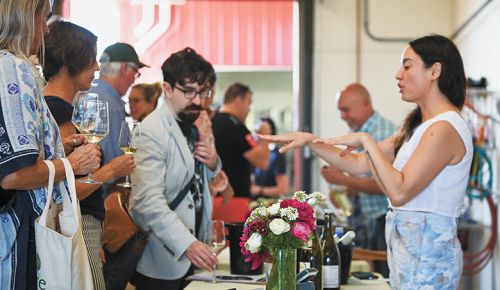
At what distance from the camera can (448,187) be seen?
2.64m

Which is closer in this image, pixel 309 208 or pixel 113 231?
pixel 309 208

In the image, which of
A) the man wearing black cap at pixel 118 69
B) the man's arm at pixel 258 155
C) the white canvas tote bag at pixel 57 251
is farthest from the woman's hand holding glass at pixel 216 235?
the man's arm at pixel 258 155

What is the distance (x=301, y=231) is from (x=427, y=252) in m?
0.66

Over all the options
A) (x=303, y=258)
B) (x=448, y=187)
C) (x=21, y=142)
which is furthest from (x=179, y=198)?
(x=21, y=142)

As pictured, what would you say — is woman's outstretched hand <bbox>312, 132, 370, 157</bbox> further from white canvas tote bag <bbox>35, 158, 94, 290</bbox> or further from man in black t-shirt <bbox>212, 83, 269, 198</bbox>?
man in black t-shirt <bbox>212, 83, 269, 198</bbox>

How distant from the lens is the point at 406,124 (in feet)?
9.88

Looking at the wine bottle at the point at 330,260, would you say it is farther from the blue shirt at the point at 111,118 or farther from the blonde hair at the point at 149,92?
the blonde hair at the point at 149,92

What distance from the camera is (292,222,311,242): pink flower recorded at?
2.18 metres

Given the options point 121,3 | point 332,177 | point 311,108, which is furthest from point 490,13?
point 121,3

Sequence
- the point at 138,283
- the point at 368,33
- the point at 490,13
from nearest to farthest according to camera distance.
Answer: the point at 138,283 → the point at 490,13 → the point at 368,33

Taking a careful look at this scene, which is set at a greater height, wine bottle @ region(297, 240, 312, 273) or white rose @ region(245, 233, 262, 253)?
white rose @ region(245, 233, 262, 253)

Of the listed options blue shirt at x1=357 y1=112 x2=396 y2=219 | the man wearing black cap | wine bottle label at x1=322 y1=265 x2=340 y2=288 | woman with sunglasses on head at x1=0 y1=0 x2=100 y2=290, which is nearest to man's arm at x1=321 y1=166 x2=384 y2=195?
blue shirt at x1=357 y1=112 x2=396 y2=219

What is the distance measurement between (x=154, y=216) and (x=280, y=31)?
5.43m

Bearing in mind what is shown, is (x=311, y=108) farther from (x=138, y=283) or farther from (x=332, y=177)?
(x=138, y=283)
